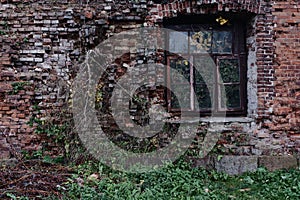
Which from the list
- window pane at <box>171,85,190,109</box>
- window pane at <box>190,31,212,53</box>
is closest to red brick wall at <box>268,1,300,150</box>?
window pane at <box>190,31,212,53</box>

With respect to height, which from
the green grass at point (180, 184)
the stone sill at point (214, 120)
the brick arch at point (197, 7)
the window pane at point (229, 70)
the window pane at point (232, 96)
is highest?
the brick arch at point (197, 7)

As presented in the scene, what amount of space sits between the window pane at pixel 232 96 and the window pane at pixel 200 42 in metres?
0.78

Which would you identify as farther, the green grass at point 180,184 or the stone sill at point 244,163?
the stone sill at point 244,163

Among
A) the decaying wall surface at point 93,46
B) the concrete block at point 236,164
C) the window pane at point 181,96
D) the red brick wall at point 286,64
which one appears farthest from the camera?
the window pane at point 181,96

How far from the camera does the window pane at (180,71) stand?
627 cm

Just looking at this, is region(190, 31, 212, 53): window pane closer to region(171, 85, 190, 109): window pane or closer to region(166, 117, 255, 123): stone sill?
region(171, 85, 190, 109): window pane

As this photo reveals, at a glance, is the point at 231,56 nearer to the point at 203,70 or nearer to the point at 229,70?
the point at 229,70

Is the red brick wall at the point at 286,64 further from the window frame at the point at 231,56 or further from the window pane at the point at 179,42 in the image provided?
the window pane at the point at 179,42

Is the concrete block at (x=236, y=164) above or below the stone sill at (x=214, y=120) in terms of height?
below

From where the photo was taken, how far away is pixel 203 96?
20.6 ft

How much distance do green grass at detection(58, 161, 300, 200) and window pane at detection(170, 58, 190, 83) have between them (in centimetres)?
147

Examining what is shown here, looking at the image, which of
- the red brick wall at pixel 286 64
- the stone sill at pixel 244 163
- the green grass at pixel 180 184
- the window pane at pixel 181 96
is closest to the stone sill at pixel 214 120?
the window pane at pixel 181 96

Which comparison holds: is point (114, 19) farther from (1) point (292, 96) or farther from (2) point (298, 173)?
(2) point (298, 173)

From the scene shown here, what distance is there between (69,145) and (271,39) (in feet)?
12.6
